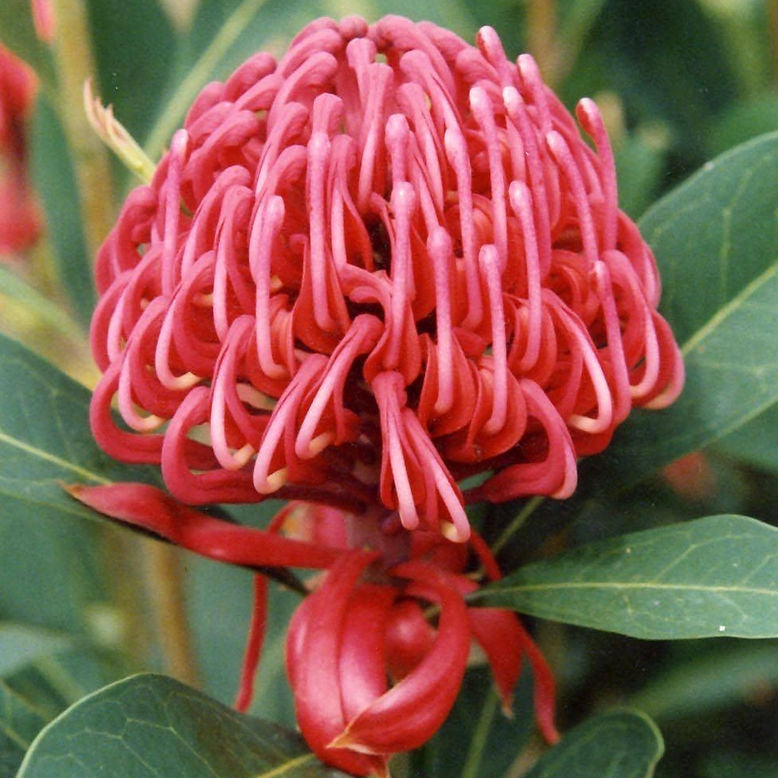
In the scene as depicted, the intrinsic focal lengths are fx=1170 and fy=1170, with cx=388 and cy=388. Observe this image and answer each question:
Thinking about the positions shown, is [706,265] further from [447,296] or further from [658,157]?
[447,296]

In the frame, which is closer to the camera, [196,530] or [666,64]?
[196,530]

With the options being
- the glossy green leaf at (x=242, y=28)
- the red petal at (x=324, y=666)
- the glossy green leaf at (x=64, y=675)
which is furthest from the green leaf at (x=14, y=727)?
the glossy green leaf at (x=242, y=28)

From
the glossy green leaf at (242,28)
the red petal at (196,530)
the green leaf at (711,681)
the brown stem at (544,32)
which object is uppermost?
the glossy green leaf at (242,28)

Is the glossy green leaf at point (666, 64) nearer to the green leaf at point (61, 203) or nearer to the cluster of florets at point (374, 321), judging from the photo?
the cluster of florets at point (374, 321)

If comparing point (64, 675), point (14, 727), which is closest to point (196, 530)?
point (14, 727)

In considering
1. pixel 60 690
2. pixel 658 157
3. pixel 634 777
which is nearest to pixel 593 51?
pixel 658 157

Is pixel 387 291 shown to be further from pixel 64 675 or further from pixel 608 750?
pixel 64 675

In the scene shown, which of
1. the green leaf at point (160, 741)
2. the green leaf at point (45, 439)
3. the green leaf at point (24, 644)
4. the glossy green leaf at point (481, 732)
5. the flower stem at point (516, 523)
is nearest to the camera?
the green leaf at point (160, 741)

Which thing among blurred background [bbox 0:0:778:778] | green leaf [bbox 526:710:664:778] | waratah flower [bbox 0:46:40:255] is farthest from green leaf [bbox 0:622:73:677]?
green leaf [bbox 526:710:664:778]
